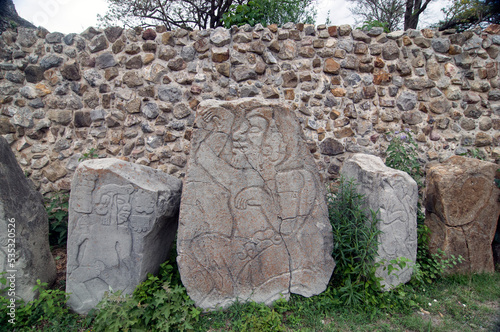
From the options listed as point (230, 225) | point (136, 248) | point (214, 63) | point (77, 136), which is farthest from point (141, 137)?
point (230, 225)

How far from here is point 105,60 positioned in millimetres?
4109

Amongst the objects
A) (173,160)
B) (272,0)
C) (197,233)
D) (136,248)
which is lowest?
(136,248)

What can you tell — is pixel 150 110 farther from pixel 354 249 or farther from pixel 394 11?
pixel 394 11

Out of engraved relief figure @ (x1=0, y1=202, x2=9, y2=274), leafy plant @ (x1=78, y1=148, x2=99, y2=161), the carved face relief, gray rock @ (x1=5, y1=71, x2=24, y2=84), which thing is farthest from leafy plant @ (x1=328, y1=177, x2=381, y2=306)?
gray rock @ (x1=5, y1=71, x2=24, y2=84)

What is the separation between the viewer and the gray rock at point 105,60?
13.5ft

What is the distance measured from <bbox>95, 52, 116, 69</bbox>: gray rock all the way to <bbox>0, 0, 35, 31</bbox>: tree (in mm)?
1713

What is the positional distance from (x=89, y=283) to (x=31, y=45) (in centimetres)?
361

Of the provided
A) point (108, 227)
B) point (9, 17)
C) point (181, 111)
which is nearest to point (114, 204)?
point (108, 227)

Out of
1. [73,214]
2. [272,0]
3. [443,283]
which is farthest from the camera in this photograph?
[272,0]

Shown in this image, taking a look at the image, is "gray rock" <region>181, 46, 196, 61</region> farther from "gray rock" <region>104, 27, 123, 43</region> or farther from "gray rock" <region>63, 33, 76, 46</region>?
"gray rock" <region>63, 33, 76, 46</region>

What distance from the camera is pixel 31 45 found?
4074 mm

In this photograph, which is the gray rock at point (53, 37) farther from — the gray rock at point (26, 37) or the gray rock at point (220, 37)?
the gray rock at point (220, 37)

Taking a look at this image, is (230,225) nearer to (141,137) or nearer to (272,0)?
(141,137)

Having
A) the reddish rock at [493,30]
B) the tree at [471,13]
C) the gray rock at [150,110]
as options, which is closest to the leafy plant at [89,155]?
the gray rock at [150,110]
